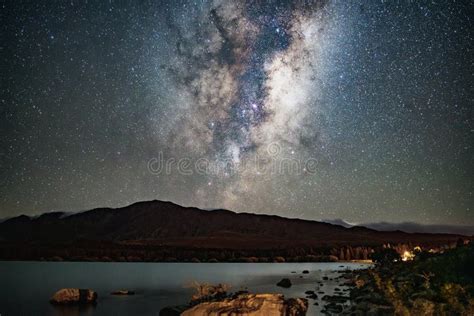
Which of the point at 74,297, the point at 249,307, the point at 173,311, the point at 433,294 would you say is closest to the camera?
the point at 249,307

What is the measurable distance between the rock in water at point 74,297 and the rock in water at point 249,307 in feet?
51.0

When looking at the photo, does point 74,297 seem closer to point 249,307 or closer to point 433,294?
point 249,307

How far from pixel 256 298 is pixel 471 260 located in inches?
517

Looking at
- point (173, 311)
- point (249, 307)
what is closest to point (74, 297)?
point (173, 311)

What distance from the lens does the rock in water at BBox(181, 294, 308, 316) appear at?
18.5m

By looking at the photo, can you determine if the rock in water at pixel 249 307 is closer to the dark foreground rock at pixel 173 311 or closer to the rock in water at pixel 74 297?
the dark foreground rock at pixel 173 311

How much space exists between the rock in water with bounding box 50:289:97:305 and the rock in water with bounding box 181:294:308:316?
51.0ft

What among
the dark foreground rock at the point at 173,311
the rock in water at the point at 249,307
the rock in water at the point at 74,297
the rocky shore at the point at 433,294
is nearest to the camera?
the rocky shore at the point at 433,294

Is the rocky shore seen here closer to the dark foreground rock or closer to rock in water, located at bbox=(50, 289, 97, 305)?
the dark foreground rock

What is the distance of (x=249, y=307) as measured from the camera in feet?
61.5

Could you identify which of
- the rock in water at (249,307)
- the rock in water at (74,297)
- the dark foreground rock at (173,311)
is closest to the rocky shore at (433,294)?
the rock in water at (249,307)

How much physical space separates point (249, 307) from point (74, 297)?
18.1 metres

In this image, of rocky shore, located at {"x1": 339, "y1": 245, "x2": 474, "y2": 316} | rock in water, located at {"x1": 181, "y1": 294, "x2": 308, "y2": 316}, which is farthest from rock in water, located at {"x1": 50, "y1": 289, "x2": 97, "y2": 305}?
rocky shore, located at {"x1": 339, "y1": 245, "x2": 474, "y2": 316}

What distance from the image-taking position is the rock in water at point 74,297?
105ft
